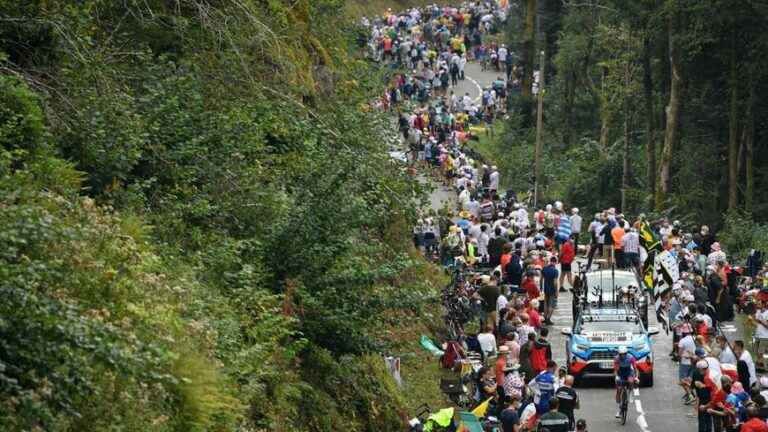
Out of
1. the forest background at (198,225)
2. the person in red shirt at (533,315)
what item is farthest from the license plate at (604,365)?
the forest background at (198,225)

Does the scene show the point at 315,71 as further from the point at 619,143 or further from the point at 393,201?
the point at 619,143

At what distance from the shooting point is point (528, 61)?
6462 centimetres

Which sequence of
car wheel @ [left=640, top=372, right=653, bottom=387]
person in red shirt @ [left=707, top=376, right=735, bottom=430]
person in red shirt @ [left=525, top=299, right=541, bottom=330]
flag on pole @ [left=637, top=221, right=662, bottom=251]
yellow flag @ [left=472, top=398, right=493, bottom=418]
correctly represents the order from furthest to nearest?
flag on pole @ [left=637, top=221, right=662, bottom=251] → person in red shirt @ [left=525, top=299, right=541, bottom=330] → car wheel @ [left=640, top=372, right=653, bottom=387] → yellow flag @ [left=472, top=398, right=493, bottom=418] → person in red shirt @ [left=707, top=376, right=735, bottom=430]

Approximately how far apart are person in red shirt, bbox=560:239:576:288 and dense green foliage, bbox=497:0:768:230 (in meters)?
13.2

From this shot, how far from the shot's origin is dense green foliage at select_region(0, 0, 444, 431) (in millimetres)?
12109

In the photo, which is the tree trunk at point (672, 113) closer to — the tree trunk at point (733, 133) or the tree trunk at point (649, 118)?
the tree trunk at point (649, 118)

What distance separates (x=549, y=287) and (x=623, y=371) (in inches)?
274

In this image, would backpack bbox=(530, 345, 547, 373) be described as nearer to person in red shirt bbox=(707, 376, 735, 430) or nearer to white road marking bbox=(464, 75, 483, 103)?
person in red shirt bbox=(707, 376, 735, 430)

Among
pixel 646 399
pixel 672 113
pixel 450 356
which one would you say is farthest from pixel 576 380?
pixel 672 113

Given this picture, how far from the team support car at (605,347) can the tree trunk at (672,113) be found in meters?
21.8

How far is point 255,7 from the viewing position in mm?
26219

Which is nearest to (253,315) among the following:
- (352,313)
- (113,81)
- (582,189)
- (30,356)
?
(352,313)

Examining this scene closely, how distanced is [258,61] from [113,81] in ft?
19.3

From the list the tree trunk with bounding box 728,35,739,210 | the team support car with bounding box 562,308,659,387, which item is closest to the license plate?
the team support car with bounding box 562,308,659,387
